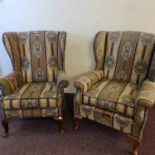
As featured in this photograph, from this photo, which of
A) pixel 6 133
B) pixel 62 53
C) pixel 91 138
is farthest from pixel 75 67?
pixel 6 133

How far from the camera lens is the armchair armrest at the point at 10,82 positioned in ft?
6.06

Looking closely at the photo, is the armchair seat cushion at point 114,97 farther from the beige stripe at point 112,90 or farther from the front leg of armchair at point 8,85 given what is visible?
the front leg of armchair at point 8,85

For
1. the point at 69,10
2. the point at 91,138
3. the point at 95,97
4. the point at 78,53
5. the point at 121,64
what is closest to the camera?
the point at 95,97

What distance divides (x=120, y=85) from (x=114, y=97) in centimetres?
27

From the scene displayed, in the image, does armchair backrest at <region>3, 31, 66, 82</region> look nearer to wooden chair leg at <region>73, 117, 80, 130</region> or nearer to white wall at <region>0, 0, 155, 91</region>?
white wall at <region>0, 0, 155, 91</region>

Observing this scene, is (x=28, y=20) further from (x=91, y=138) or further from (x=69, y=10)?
(x=91, y=138)

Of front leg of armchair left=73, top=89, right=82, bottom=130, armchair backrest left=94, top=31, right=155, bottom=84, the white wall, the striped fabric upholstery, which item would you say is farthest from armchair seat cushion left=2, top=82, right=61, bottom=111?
the white wall

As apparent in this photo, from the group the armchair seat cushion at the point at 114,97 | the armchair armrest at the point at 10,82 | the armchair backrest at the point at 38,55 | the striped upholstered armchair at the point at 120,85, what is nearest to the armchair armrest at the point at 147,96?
the striped upholstered armchair at the point at 120,85

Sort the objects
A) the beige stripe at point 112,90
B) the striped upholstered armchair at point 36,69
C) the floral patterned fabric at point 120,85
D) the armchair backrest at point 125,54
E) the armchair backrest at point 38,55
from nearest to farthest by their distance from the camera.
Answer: the floral patterned fabric at point 120,85 < the beige stripe at point 112,90 < the striped upholstered armchair at point 36,69 < the armchair backrest at point 125,54 < the armchair backrest at point 38,55

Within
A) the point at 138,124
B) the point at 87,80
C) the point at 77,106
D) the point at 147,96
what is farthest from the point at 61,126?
the point at 147,96

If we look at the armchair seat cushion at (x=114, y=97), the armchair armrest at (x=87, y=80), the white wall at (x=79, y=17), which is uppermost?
the white wall at (x=79, y=17)

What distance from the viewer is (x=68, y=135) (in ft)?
6.52

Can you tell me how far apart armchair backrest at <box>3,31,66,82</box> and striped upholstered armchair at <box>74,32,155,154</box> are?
44cm

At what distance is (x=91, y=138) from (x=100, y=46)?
103cm
